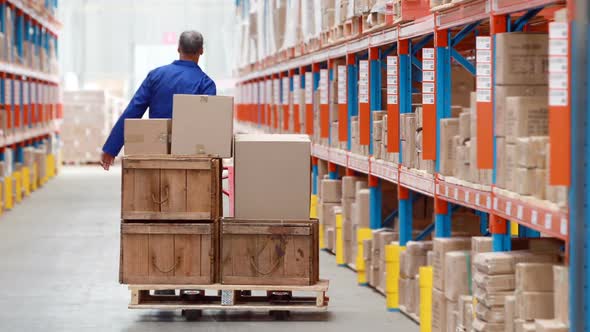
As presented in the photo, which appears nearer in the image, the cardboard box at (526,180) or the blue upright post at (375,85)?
the cardboard box at (526,180)

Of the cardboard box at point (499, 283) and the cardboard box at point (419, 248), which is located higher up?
the cardboard box at point (499, 283)

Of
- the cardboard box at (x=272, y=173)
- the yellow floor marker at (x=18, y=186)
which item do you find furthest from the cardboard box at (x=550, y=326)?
the yellow floor marker at (x=18, y=186)

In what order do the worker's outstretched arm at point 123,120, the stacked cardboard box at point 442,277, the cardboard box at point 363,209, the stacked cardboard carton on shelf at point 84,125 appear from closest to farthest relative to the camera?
the stacked cardboard box at point 442,277, the worker's outstretched arm at point 123,120, the cardboard box at point 363,209, the stacked cardboard carton on shelf at point 84,125

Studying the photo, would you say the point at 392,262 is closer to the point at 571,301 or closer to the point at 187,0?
the point at 571,301

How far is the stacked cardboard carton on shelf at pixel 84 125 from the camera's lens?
25609 mm

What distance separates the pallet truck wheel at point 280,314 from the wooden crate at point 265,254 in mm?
266

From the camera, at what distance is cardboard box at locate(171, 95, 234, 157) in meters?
7.46

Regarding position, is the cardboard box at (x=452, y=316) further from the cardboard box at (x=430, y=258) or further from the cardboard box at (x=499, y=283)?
the cardboard box at (x=499, y=283)

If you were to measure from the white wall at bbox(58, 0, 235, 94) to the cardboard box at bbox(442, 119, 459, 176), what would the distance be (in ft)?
83.8

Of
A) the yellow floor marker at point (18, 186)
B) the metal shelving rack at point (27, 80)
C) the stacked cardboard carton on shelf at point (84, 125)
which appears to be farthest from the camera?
the stacked cardboard carton on shelf at point (84, 125)

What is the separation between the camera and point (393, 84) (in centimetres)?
796

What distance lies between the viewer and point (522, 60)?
17.6ft

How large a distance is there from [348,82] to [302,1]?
7.40ft

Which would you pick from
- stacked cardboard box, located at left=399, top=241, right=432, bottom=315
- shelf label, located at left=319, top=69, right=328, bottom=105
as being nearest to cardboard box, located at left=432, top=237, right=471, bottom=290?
stacked cardboard box, located at left=399, top=241, right=432, bottom=315
